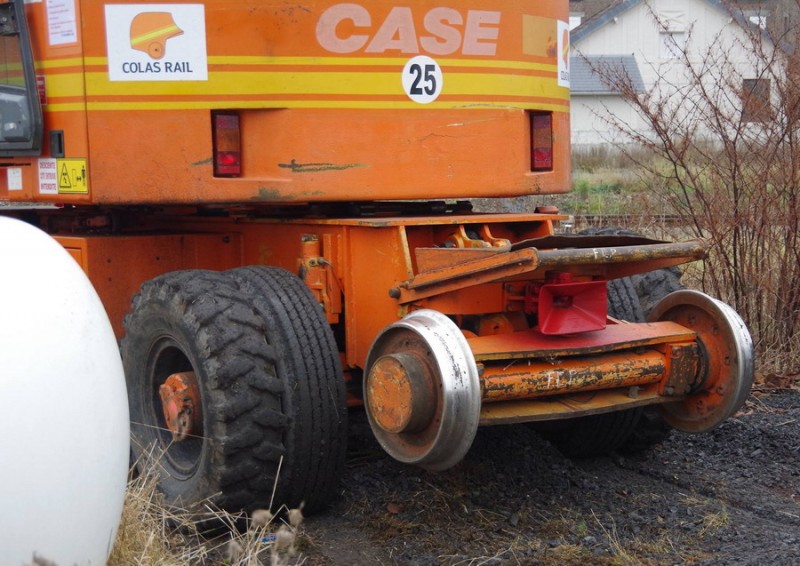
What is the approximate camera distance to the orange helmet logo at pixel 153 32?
5.04 metres

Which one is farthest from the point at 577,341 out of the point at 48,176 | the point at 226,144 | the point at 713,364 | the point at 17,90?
the point at 17,90

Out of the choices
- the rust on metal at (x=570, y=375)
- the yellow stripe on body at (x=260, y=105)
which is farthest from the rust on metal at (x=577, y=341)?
the yellow stripe on body at (x=260, y=105)

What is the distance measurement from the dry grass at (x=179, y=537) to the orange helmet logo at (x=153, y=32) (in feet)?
6.35

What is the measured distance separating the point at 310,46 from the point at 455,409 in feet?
6.29

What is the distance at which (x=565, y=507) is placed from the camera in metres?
5.07

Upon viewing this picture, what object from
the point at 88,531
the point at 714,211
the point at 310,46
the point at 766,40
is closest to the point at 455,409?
the point at 88,531

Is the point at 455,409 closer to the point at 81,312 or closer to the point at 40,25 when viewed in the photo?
the point at 81,312

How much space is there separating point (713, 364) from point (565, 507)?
0.95 metres

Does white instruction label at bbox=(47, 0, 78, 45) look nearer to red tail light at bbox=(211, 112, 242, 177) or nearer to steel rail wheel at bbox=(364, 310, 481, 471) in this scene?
red tail light at bbox=(211, 112, 242, 177)

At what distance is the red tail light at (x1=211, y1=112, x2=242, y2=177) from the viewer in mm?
5160

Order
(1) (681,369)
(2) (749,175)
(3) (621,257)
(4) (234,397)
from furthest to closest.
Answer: (2) (749,175), (1) (681,369), (4) (234,397), (3) (621,257)

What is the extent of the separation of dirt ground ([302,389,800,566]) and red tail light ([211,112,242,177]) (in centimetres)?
161

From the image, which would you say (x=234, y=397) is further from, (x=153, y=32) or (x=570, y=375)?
(x=153, y=32)

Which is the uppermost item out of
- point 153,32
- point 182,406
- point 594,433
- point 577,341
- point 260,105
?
point 153,32
